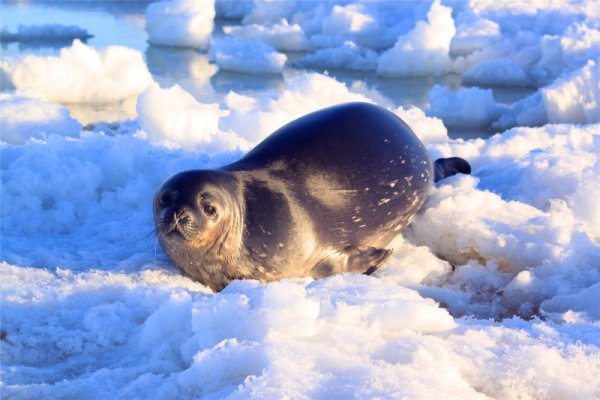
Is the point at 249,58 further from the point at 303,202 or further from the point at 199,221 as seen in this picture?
the point at 199,221

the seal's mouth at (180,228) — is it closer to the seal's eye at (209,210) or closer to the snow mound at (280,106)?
the seal's eye at (209,210)

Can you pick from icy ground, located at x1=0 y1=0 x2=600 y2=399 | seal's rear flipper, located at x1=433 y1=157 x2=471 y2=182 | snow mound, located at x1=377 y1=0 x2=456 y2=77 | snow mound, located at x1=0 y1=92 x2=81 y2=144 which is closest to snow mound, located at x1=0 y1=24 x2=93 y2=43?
icy ground, located at x1=0 y1=0 x2=600 y2=399

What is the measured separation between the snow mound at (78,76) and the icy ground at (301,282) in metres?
0.65

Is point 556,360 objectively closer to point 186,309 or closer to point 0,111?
point 186,309

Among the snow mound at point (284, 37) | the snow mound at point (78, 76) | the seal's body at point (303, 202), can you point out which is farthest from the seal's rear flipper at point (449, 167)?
the snow mound at point (284, 37)

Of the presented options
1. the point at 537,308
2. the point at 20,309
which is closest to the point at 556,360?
the point at 537,308

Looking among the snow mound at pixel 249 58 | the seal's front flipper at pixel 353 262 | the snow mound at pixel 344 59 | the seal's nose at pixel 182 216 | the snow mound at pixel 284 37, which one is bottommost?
the seal's front flipper at pixel 353 262

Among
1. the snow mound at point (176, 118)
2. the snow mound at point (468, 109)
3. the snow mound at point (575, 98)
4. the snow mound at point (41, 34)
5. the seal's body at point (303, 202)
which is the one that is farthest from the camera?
the snow mound at point (41, 34)

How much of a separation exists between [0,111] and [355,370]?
4.36m

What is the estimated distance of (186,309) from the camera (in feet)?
7.31

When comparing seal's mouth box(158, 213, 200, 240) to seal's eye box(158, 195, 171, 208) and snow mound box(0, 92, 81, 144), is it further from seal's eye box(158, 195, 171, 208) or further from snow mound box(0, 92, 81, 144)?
snow mound box(0, 92, 81, 144)

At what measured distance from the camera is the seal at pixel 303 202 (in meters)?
2.89

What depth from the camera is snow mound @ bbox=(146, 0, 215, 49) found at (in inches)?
432

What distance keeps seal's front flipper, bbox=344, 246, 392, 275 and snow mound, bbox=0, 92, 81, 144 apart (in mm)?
2845
